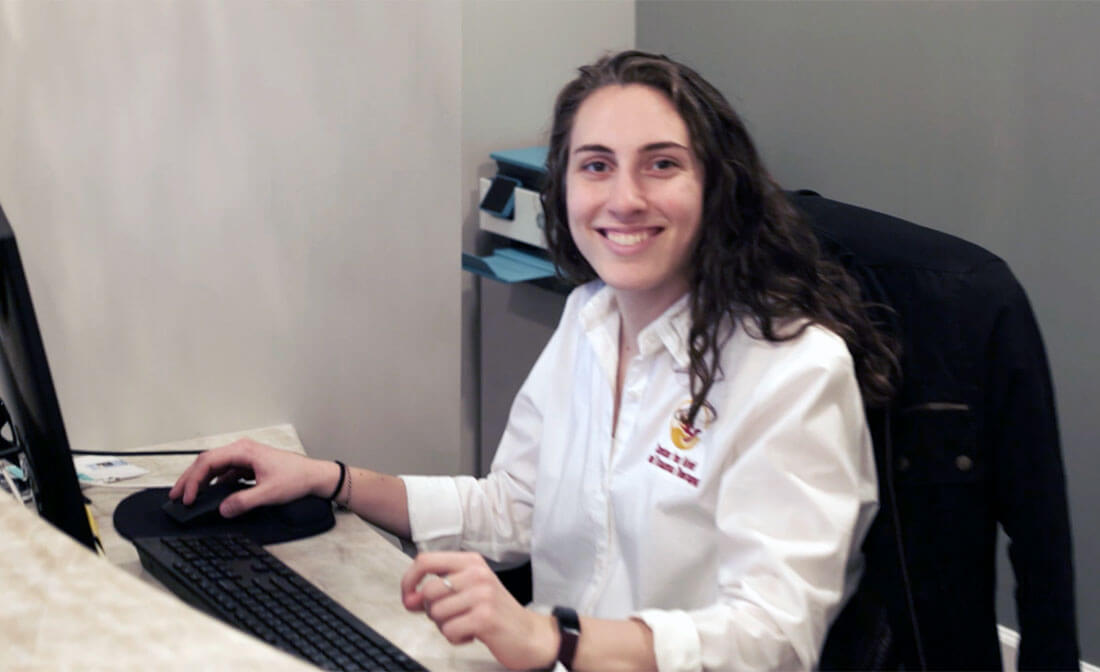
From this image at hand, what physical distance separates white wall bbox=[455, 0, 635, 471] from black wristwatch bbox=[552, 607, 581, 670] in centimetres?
175

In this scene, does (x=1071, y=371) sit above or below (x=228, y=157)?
below

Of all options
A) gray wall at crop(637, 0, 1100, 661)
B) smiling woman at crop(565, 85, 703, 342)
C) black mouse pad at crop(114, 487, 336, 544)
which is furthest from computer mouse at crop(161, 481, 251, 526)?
gray wall at crop(637, 0, 1100, 661)

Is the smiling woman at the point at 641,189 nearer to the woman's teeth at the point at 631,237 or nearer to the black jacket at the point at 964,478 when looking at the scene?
the woman's teeth at the point at 631,237

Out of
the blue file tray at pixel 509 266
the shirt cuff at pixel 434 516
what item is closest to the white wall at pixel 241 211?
the shirt cuff at pixel 434 516

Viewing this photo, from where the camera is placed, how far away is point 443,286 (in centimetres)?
200

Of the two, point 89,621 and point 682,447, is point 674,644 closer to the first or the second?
point 682,447

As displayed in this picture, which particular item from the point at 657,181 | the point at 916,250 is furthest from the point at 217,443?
the point at 916,250

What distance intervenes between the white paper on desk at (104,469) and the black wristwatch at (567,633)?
0.75m

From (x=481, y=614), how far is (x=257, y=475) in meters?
0.54

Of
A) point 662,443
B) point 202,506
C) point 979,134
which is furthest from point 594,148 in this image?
point 979,134

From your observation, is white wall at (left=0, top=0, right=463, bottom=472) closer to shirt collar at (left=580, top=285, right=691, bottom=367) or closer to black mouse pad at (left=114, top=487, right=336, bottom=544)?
black mouse pad at (left=114, top=487, right=336, bottom=544)

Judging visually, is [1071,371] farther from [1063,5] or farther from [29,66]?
[29,66]

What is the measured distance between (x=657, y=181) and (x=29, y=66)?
0.80 metres

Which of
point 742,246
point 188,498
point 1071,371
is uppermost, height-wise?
point 742,246
